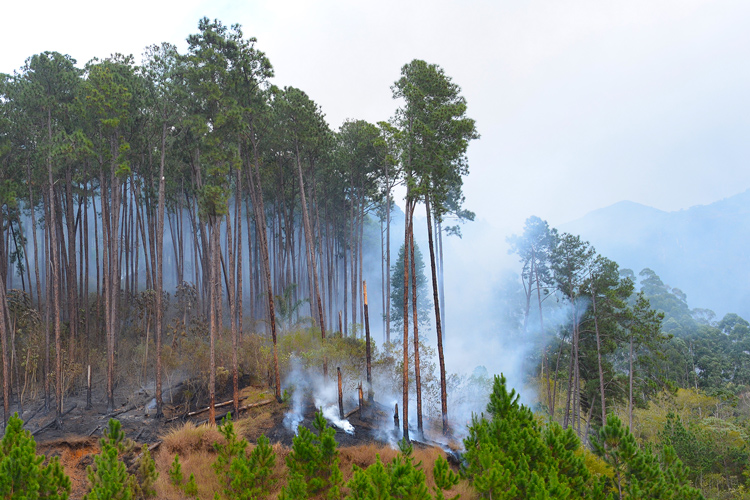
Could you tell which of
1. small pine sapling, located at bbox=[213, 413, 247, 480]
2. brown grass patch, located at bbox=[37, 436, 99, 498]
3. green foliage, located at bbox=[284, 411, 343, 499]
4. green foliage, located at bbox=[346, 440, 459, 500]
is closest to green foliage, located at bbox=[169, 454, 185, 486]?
small pine sapling, located at bbox=[213, 413, 247, 480]

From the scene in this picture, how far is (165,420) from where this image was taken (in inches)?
743

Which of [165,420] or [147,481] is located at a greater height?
[147,481]

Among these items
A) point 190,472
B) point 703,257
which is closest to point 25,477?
point 190,472

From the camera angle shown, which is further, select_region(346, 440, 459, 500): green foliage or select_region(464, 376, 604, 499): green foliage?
select_region(464, 376, 604, 499): green foliage

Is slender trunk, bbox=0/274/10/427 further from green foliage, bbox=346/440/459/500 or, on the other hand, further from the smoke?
green foliage, bbox=346/440/459/500

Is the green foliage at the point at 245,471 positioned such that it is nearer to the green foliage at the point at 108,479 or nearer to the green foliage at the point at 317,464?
the green foliage at the point at 317,464

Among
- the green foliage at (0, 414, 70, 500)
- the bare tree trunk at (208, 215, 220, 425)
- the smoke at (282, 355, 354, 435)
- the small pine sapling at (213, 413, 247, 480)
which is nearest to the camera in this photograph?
the green foliage at (0, 414, 70, 500)

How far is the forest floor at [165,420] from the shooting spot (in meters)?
15.9

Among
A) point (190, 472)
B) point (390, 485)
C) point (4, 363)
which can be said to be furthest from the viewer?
point (4, 363)

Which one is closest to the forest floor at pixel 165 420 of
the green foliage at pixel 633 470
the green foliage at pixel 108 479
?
the green foliage at pixel 108 479

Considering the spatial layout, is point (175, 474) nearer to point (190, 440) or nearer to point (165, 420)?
point (190, 440)

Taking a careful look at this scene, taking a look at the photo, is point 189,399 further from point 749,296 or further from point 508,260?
point 749,296

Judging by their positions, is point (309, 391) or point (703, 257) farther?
point (703, 257)

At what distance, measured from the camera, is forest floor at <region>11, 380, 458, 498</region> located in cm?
1595
